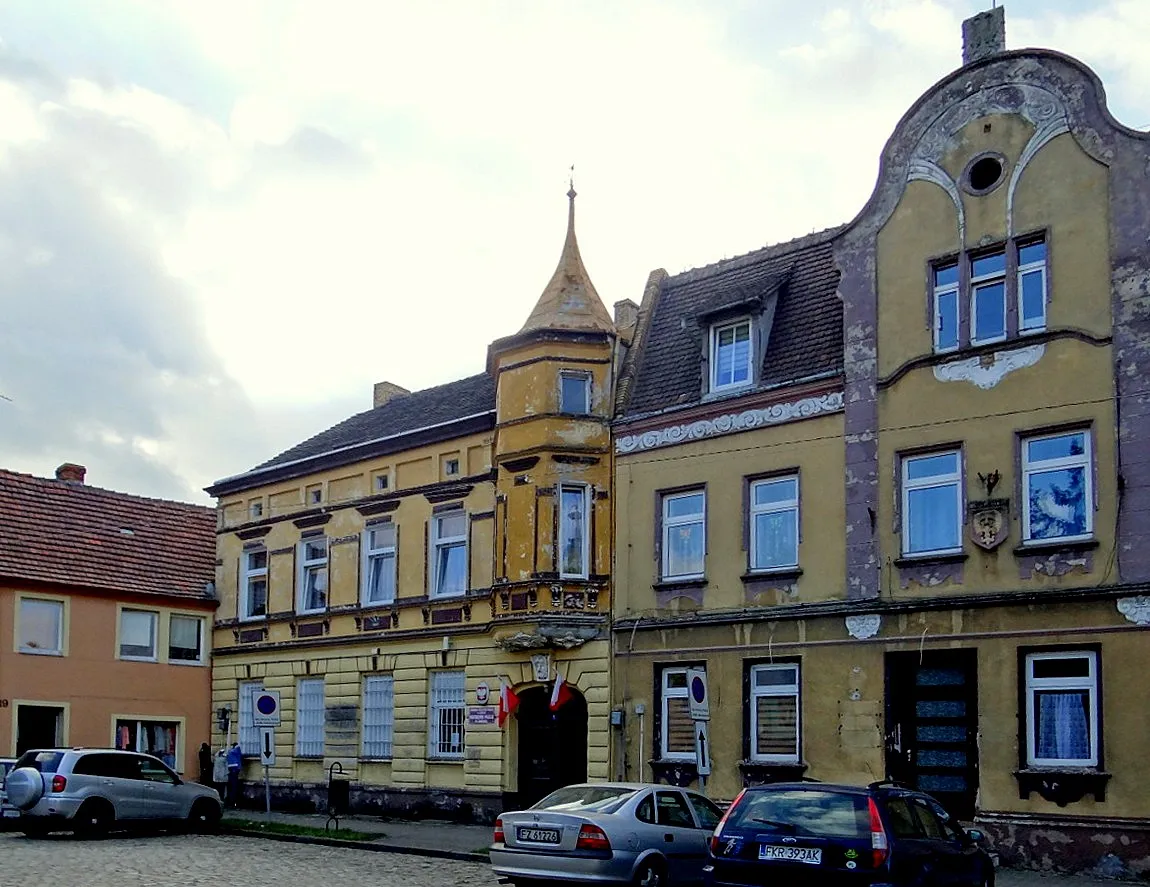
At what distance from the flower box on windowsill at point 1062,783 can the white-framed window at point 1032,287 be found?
6.39 metres

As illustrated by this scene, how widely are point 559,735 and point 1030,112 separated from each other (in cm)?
1392

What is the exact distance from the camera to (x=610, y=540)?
27609 mm

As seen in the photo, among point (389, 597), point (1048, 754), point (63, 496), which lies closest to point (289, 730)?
point (389, 597)

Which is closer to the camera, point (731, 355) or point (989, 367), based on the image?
point (989, 367)

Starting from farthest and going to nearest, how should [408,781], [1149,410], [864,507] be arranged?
[408,781] → [864,507] → [1149,410]

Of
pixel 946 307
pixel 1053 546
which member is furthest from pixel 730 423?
pixel 1053 546

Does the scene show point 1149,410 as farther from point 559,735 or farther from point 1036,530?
point 559,735

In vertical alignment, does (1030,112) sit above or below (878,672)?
above

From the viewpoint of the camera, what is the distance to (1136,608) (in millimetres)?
20234

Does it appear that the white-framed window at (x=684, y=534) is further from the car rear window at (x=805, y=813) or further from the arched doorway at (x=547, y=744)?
the car rear window at (x=805, y=813)

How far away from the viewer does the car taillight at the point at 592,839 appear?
1655 centimetres

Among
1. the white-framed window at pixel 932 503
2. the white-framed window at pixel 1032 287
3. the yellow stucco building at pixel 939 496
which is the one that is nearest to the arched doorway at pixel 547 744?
the yellow stucco building at pixel 939 496

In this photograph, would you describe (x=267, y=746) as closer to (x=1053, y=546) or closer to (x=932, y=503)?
(x=932, y=503)

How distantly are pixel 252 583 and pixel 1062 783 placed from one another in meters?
21.6
